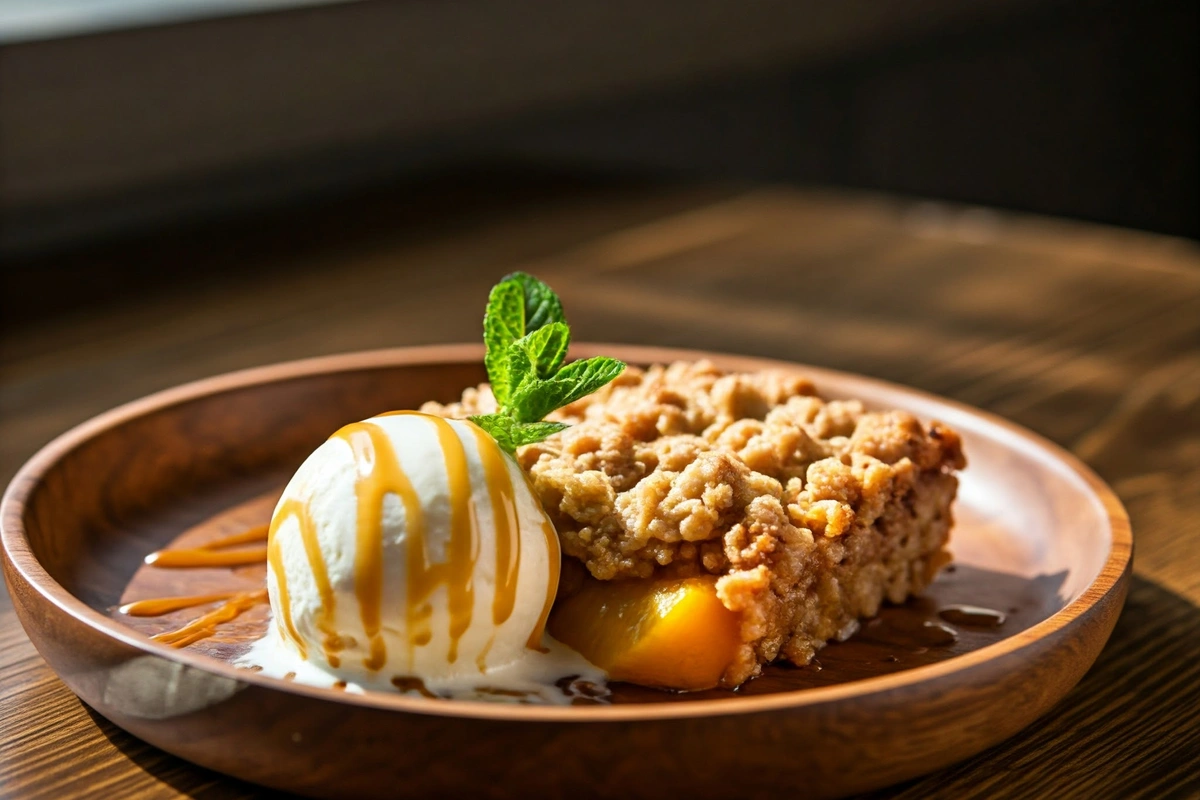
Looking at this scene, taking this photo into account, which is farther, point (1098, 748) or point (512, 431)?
point (512, 431)

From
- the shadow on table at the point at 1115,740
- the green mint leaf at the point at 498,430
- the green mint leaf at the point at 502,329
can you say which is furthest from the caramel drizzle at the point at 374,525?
the shadow on table at the point at 1115,740

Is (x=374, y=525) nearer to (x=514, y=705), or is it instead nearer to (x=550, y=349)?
(x=514, y=705)

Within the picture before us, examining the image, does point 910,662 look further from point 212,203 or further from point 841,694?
point 212,203

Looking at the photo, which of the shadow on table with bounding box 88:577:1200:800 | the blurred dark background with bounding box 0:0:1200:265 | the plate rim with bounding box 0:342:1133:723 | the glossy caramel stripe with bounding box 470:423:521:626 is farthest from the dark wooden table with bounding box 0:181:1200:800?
the blurred dark background with bounding box 0:0:1200:265

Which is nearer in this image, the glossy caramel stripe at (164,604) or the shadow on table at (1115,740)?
the shadow on table at (1115,740)

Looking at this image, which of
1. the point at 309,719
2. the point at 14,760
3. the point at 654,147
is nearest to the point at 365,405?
the point at 14,760

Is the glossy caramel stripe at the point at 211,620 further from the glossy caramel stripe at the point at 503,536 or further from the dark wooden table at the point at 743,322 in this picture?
the glossy caramel stripe at the point at 503,536

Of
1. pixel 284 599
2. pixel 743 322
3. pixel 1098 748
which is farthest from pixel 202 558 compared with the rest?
pixel 743 322
